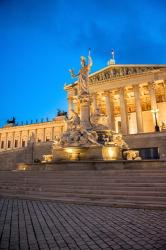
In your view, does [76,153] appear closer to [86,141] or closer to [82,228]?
[86,141]

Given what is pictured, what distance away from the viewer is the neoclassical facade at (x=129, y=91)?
44.0m

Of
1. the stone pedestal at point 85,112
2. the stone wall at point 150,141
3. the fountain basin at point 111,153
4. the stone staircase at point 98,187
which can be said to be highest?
the stone pedestal at point 85,112

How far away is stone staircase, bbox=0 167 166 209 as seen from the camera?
8867mm

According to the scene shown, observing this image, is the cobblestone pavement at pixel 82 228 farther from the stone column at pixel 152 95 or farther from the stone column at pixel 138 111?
the stone column at pixel 152 95

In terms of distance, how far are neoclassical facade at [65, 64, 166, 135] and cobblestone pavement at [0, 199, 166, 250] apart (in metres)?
34.2

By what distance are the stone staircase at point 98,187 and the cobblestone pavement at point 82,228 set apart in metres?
0.78

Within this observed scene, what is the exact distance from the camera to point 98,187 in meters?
10.4

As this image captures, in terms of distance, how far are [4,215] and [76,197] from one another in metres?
3.63

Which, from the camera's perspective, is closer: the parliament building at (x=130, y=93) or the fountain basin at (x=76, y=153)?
the fountain basin at (x=76, y=153)

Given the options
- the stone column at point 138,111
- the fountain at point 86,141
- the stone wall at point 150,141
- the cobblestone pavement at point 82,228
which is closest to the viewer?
the cobblestone pavement at point 82,228

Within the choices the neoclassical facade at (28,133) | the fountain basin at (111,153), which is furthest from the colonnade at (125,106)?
the fountain basin at (111,153)

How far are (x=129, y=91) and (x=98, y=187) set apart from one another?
42226 millimetres

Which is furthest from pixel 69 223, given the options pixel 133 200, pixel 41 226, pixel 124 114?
pixel 124 114

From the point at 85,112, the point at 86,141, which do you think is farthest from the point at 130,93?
the point at 86,141
